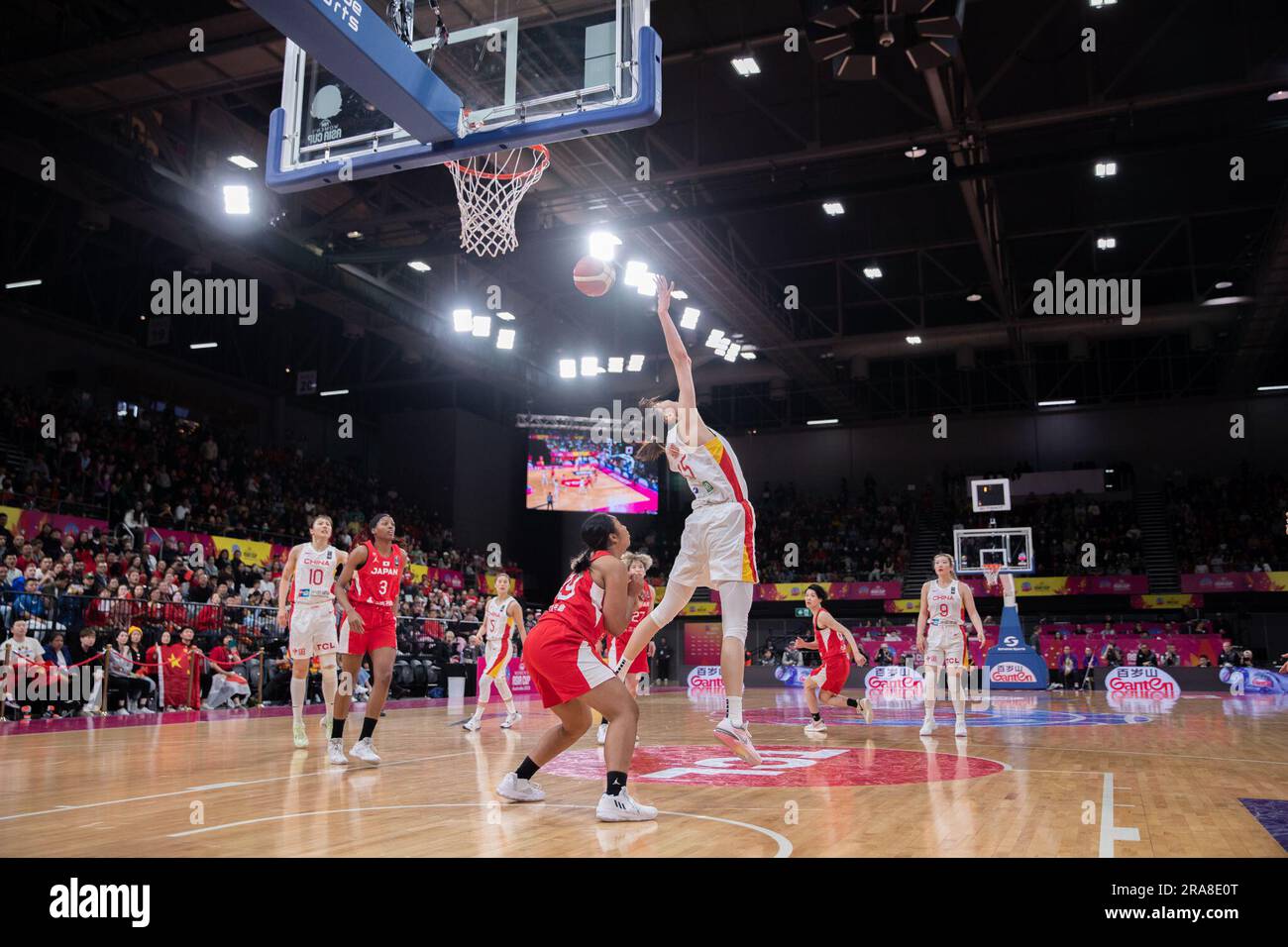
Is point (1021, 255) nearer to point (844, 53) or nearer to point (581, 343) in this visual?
point (581, 343)

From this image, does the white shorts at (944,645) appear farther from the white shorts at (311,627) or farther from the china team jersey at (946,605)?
the white shorts at (311,627)

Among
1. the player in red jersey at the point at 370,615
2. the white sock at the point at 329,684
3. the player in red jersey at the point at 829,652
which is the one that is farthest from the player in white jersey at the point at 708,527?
the player in red jersey at the point at 829,652

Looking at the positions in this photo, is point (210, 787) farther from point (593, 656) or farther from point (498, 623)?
point (498, 623)

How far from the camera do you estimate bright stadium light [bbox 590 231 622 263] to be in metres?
18.2

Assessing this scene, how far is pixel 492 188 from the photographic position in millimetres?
11352

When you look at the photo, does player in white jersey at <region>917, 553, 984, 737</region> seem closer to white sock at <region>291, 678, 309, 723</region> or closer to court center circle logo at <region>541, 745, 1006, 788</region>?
court center circle logo at <region>541, 745, 1006, 788</region>

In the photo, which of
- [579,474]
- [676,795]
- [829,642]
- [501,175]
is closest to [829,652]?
[829,642]

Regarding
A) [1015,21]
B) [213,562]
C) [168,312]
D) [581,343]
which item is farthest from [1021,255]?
[168,312]

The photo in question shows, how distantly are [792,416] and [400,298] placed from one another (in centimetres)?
1768

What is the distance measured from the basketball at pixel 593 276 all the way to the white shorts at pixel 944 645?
16.9ft

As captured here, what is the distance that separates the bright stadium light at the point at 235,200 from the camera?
1703cm

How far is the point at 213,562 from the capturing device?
65.4 ft
